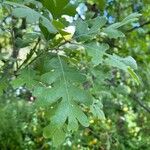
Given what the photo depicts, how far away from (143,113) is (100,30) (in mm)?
2934

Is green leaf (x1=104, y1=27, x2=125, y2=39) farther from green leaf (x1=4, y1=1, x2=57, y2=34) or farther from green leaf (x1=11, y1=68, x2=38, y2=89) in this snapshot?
green leaf (x1=11, y1=68, x2=38, y2=89)

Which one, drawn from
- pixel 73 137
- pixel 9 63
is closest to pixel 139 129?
pixel 73 137

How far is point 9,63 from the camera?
1985mm

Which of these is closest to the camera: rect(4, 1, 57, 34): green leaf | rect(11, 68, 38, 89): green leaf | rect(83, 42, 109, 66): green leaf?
rect(4, 1, 57, 34): green leaf

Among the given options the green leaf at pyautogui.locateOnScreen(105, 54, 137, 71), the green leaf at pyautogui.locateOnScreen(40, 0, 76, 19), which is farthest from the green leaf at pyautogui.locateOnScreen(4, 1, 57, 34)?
the green leaf at pyautogui.locateOnScreen(105, 54, 137, 71)

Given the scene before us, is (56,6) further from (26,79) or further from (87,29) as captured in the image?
(26,79)

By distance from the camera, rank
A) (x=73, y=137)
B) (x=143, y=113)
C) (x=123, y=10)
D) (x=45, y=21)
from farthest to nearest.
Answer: (x=143, y=113) → (x=73, y=137) → (x=123, y=10) → (x=45, y=21)

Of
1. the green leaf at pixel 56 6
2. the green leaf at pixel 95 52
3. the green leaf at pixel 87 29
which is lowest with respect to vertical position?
the green leaf at pixel 95 52

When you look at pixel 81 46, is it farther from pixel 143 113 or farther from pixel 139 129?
pixel 139 129

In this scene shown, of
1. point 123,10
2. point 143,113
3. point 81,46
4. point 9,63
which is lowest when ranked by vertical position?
point 143,113

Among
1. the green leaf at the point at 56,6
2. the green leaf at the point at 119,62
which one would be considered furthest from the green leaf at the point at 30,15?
the green leaf at the point at 119,62

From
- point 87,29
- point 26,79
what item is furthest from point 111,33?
point 26,79

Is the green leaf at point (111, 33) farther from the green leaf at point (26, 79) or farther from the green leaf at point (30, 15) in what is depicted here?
the green leaf at point (26, 79)

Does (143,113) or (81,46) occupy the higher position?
(81,46)
